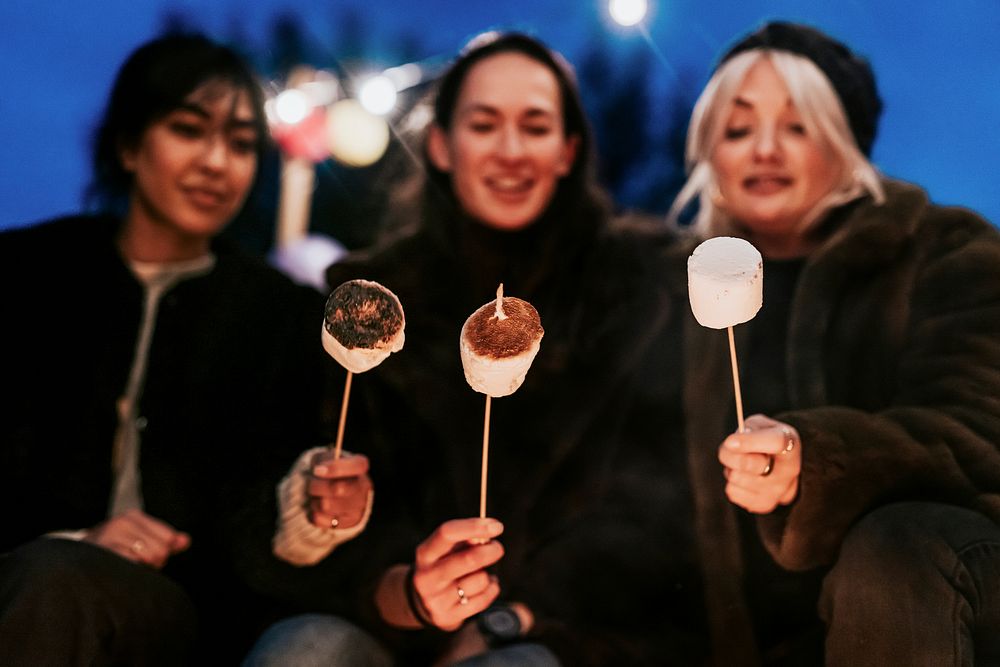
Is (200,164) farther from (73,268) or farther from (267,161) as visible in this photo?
(73,268)

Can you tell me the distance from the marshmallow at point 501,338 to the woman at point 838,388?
15.5 inches

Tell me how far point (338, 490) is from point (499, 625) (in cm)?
42

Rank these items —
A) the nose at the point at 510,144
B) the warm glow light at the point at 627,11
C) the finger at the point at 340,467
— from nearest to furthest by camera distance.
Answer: the finger at the point at 340,467
the nose at the point at 510,144
the warm glow light at the point at 627,11

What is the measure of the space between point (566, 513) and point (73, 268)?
1.43 metres

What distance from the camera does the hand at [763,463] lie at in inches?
57.8

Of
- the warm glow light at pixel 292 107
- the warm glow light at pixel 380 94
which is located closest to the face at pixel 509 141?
the warm glow light at pixel 380 94

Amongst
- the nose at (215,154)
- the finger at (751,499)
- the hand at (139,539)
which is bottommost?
the hand at (139,539)

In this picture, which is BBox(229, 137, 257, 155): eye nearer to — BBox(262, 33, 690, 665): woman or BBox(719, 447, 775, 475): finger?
BBox(262, 33, 690, 665): woman

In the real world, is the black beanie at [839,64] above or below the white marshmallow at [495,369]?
above

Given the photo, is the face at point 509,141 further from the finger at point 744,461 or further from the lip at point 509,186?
the finger at point 744,461

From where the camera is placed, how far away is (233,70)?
2355 millimetres

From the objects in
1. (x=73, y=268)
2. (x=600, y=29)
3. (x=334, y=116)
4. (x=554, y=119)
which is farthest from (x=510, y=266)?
(x=600, y=29)

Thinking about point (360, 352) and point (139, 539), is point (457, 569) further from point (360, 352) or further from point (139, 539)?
point (139, 539)

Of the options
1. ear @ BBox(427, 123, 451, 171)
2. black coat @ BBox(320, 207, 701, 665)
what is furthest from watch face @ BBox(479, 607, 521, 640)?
ear @ BBox(427, 123, 451, 171)
